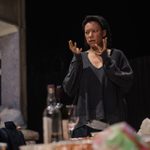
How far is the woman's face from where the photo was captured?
5.77ft

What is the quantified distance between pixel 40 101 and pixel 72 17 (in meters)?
0.98

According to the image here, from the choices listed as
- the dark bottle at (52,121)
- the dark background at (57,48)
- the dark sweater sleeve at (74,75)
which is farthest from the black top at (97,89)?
the dark background at (57,48)

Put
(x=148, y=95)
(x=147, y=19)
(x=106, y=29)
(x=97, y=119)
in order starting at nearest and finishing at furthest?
(x=97, y=119)
(x=106, y=29)
(x=148, y=95)
(x=147, y=19)

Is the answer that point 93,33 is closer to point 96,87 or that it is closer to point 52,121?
point 96,87

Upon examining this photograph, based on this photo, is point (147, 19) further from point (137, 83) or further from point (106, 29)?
point (106, 29)

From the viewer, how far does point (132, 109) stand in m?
4.02

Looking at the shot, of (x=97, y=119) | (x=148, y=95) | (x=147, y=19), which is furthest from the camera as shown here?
(x=147, y=19)

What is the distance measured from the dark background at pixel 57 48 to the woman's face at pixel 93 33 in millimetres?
2066

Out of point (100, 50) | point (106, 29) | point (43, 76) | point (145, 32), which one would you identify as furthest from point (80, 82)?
point (145, 32)

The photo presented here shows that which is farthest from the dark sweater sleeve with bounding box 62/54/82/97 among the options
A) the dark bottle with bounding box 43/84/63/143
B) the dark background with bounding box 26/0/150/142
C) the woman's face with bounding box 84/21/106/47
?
the dark background with bounding box 26/0/150/142

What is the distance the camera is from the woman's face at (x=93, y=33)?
176cm

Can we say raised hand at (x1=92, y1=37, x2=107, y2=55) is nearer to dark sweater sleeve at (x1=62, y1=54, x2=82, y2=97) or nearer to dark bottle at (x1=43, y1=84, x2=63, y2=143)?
dark sweater sleeve at (x1=62, y1=54, x2=82, y2=97)

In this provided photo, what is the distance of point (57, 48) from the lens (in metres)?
4.01

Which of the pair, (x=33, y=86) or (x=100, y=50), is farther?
(x=33, y=86)
